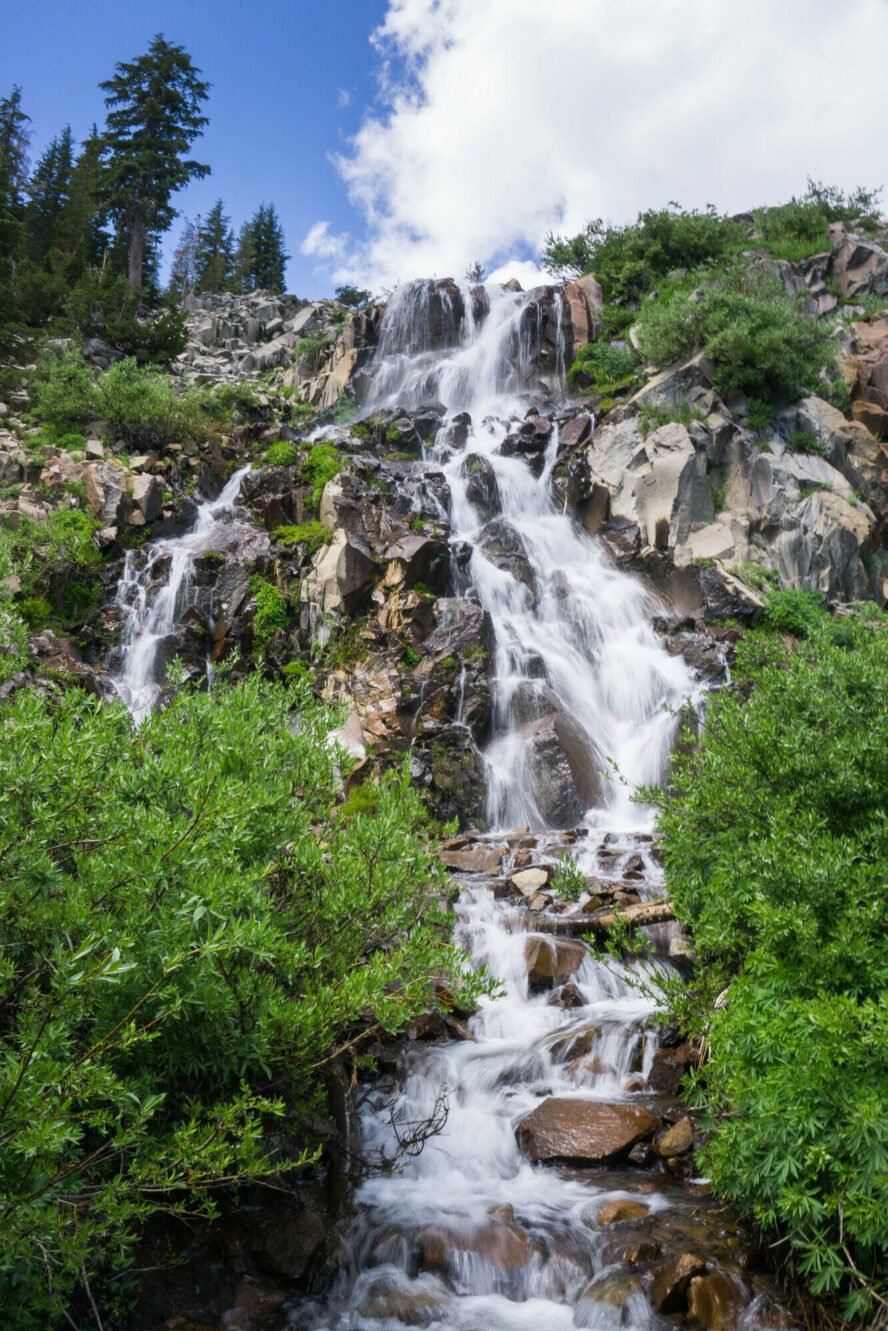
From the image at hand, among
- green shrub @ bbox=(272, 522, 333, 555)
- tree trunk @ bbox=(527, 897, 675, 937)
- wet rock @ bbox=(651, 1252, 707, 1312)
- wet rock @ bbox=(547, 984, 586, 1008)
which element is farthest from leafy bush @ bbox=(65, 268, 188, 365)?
wet rock @ bbox=(651, 1252, 707, 1312)

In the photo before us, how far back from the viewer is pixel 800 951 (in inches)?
220

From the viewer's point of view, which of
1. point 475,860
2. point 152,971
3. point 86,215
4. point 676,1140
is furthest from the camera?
point 86,215

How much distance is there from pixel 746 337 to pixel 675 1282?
28.0 m

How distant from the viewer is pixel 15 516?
66.5 feet

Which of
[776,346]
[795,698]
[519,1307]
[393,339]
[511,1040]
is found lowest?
[519,1307]

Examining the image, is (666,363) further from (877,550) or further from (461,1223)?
(461,1223)

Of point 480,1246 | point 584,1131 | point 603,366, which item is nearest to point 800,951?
point 584,1131

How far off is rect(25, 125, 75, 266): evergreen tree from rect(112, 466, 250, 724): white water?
31178 mm

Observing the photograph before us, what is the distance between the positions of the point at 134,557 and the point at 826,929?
2091 centimetres

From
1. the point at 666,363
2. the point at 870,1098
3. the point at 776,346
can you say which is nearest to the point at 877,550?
the point at 776,346

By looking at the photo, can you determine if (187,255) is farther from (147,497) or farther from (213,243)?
(147,497)

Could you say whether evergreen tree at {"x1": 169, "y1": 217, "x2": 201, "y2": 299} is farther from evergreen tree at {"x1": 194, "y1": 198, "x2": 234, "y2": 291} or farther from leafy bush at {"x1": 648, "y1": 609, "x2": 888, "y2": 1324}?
leafy bush at {"x1": 648, "y1": 609, "x2": 888, "y2": 1324}

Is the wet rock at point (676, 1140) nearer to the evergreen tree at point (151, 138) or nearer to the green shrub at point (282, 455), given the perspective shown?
the green shrub at point (282, 455)

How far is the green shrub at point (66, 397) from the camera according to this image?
26.8 meters
